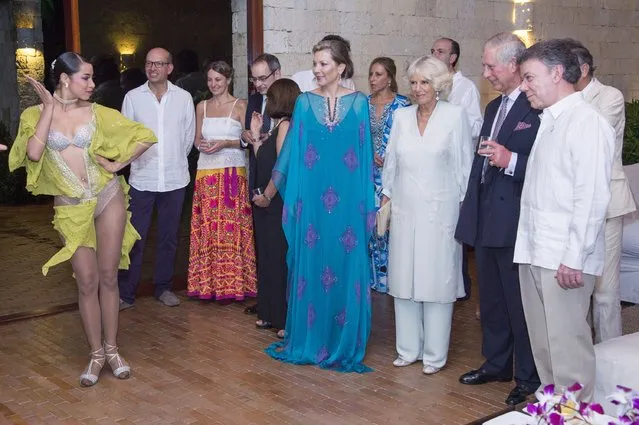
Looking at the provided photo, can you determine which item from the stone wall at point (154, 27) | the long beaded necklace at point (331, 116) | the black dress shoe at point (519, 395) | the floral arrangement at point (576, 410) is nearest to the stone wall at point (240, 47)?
the stone wall at point (154, 27)

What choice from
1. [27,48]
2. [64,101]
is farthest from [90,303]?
[27,48]

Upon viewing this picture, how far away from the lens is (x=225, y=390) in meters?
4.46

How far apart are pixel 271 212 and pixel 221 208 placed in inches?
36.5

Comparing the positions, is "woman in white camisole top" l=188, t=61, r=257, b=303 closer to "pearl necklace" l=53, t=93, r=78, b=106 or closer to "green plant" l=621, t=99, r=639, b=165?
"pearl necklace" l=53, t=93, r=78, b=106

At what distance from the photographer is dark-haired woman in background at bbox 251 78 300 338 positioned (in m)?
5.00

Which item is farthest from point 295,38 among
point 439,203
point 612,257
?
point 612,257

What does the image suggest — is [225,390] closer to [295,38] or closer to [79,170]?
[79,170]

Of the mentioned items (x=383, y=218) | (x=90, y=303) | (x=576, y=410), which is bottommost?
(x=90, y=303)

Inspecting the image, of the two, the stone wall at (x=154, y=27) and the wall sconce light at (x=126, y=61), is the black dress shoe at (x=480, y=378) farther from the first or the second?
the wall sconce light at (x=126, y=61)

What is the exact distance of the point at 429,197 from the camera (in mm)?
4527

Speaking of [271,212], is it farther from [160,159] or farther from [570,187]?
[570,187]

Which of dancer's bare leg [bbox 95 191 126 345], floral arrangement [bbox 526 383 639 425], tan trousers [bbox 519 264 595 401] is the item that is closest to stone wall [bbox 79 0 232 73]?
dancer's bare leg [bbox 95 191 126 345]

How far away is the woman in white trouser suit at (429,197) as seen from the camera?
177 inches

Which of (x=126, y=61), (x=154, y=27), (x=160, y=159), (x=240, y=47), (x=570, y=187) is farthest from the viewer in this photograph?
(x=154, y=27)
